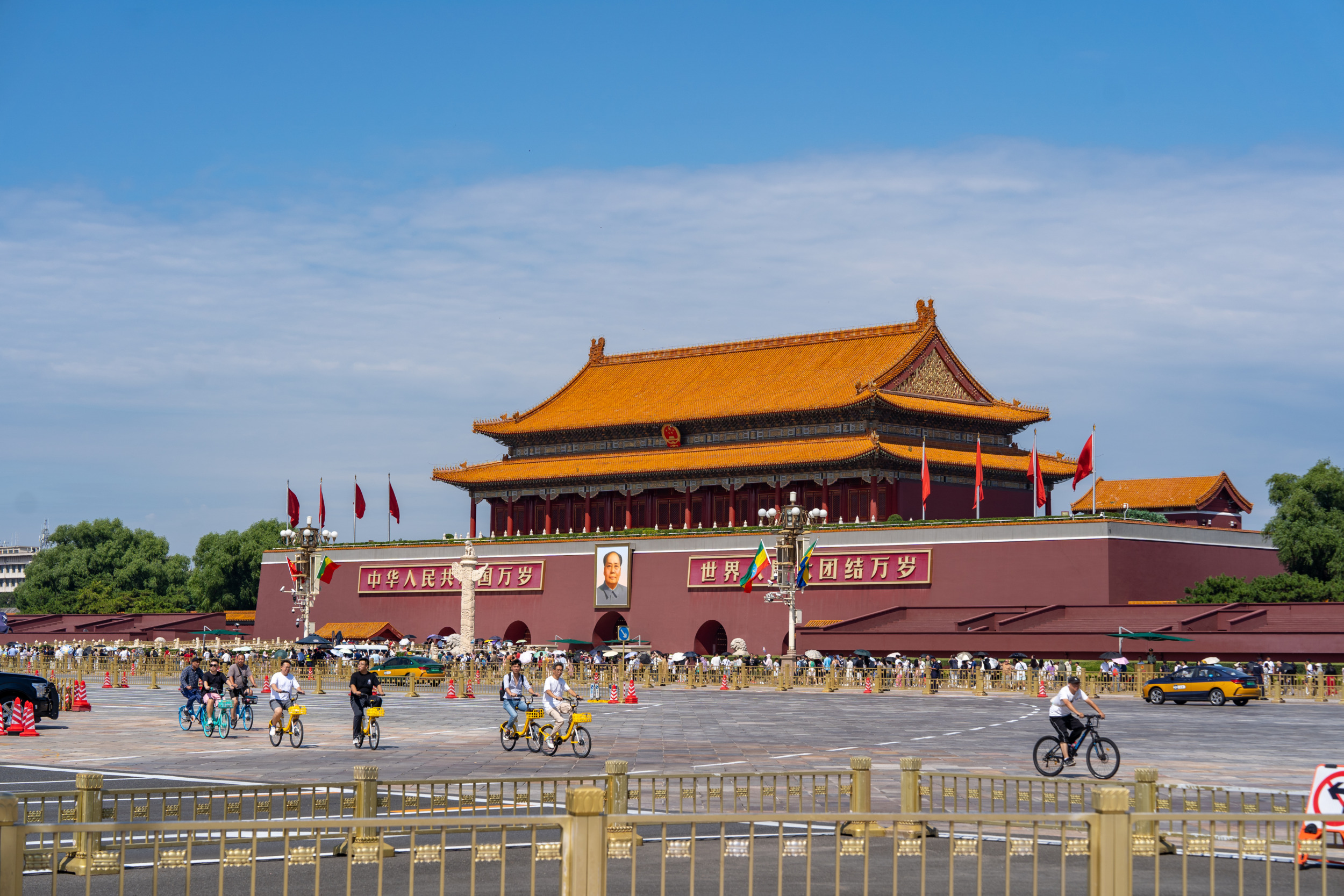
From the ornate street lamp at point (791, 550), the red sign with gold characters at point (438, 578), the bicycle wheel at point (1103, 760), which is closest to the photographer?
the bicycle wheel at point (1103, 760)

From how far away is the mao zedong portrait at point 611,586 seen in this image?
63594 mm

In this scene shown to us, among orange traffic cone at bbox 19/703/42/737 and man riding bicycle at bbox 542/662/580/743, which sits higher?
man riding bicycle at bbox 542/662/580/743

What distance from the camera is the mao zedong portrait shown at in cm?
6359

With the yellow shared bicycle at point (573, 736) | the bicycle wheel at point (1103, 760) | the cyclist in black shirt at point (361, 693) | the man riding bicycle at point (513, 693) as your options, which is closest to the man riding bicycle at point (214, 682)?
the cyclist in black shirt at point (361, 693)

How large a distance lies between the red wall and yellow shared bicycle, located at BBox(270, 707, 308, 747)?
34887 mm

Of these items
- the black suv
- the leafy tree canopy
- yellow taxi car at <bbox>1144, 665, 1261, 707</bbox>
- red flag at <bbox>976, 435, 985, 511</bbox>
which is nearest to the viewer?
the black suv

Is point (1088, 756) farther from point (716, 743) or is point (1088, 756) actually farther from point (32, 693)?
point (32, 693)

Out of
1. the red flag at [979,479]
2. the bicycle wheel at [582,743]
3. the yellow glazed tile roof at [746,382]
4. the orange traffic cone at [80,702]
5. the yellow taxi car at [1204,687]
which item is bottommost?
the orange traffic cone at [80,702]

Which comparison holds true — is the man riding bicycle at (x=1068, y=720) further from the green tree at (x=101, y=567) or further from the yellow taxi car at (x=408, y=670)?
the green tree at (x=101, y=567)

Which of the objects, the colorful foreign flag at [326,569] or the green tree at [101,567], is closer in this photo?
the colorful foreign flag at [326,569]

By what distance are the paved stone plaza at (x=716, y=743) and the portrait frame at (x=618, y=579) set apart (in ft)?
92.0

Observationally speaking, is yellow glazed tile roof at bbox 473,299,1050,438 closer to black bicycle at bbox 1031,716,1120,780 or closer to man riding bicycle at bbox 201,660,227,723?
man riding bicycle at bbox 201,660,227,723

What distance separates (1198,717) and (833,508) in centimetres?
3258

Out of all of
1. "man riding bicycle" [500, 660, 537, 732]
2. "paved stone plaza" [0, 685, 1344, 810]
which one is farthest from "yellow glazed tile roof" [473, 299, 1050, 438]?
"man riding bicycle" [500, 660, 537, 732]
